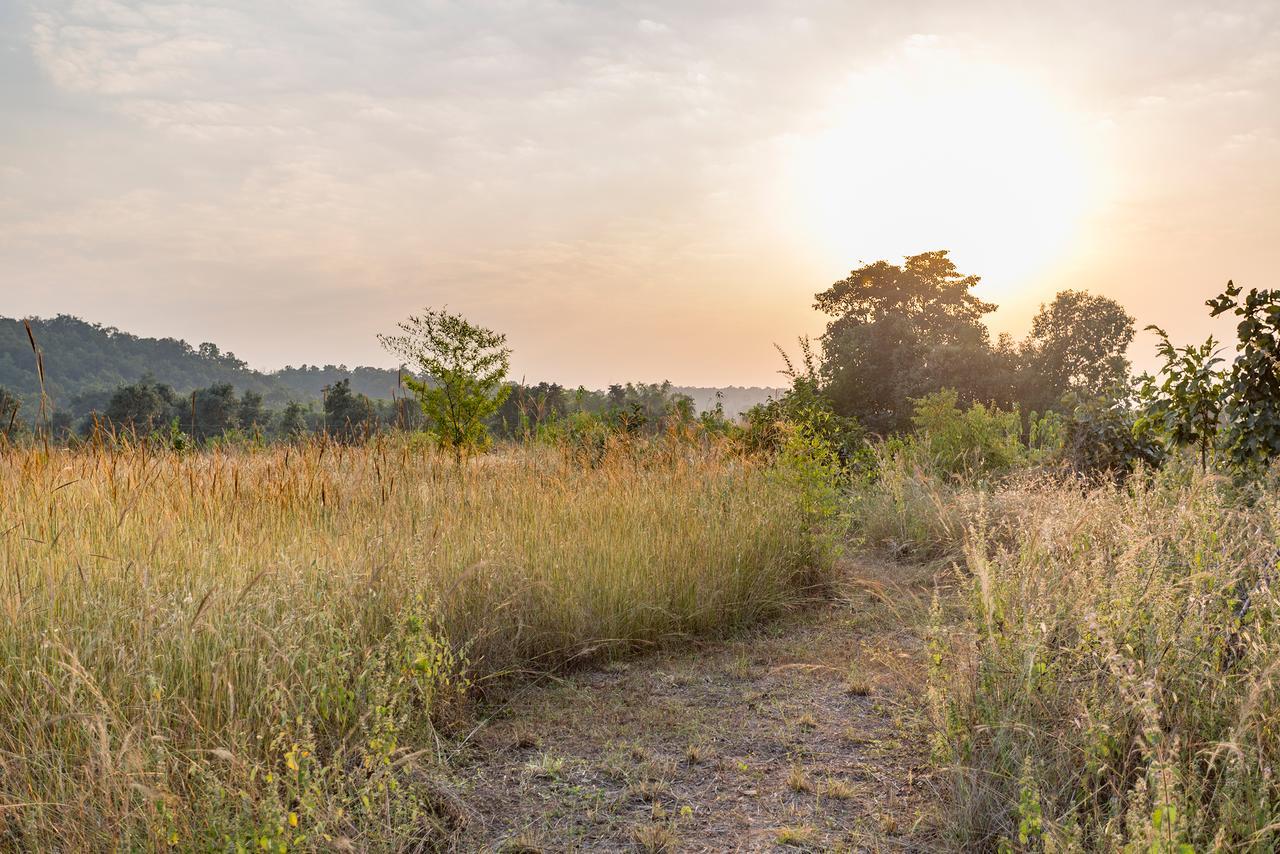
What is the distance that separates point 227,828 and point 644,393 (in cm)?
3803

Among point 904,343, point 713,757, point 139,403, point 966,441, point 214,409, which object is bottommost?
point 713,757

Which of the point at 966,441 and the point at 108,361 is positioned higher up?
the point at 108,361

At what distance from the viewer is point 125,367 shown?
60.0 meters

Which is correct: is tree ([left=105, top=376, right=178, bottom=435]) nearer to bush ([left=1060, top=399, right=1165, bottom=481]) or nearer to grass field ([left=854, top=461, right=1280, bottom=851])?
bush ([left=1060, top=399, right=1165, bottom=481])

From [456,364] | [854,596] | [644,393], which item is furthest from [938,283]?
[854,596]

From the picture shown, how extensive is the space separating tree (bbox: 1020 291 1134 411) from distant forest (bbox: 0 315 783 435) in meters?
14.0

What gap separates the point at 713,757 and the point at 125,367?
6948cm

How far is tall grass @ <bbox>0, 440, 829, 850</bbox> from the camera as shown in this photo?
2.42 meters

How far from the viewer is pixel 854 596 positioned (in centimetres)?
611

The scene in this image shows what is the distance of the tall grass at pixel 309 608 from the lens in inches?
95.1

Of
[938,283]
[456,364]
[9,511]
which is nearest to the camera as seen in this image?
[9,511]

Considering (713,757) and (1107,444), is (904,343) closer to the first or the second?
(1107,444)

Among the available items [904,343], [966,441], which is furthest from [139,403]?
[966,441]

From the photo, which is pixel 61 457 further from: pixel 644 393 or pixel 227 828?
pixel 644 393
